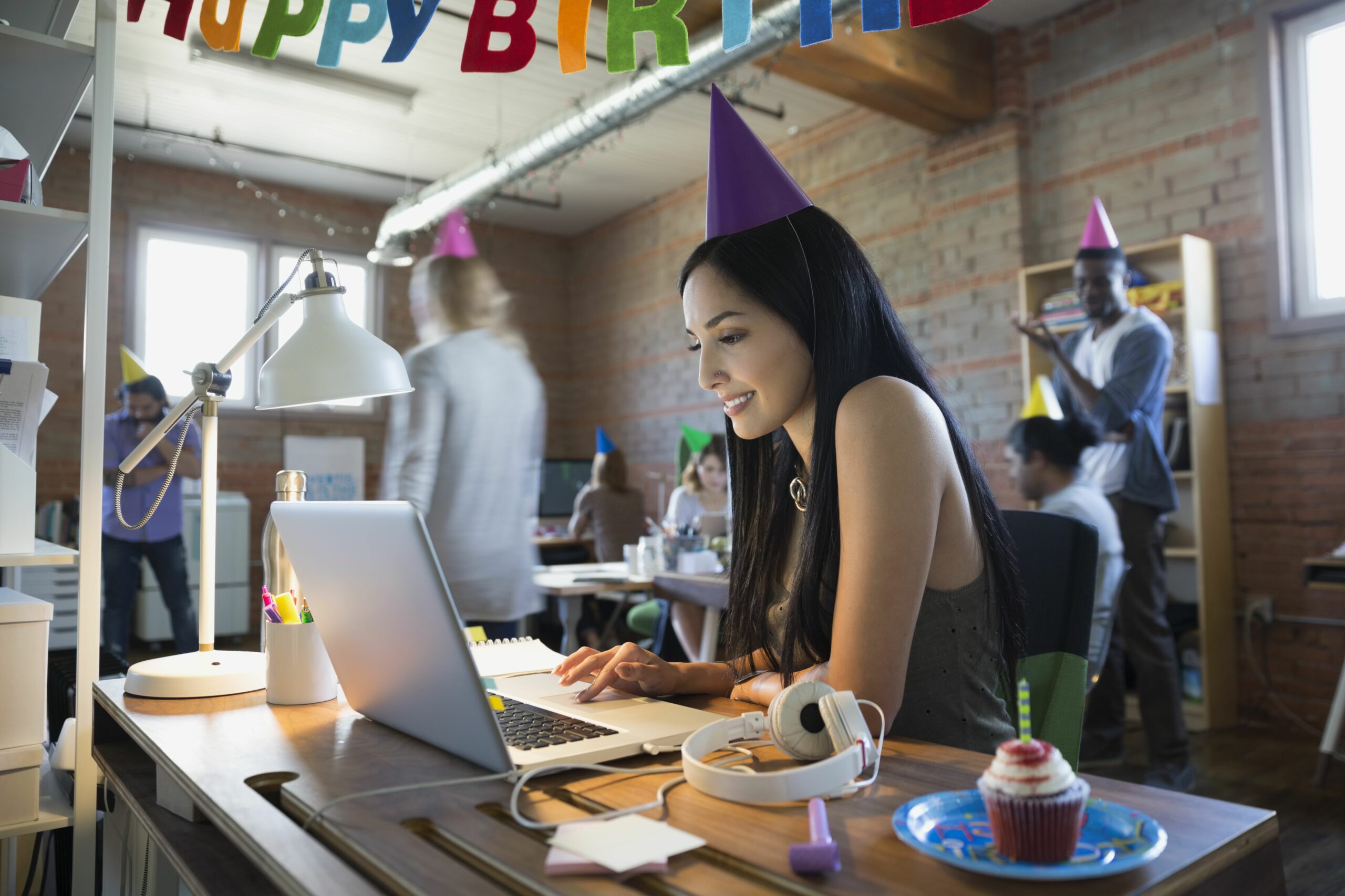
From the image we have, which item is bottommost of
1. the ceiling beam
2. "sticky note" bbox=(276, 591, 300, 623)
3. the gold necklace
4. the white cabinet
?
the white cabinet

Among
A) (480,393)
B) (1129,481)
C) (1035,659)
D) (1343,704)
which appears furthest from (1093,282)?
(1035,659)

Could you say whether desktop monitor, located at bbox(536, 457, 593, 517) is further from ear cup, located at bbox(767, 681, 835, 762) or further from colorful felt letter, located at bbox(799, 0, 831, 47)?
ear cup, located at bbox(767, 681, 835, 762)

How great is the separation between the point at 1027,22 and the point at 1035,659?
463 centimetres

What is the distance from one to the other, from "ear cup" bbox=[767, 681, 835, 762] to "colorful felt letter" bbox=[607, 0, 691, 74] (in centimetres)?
104

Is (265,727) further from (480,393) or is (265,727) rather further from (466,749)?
(480,393)

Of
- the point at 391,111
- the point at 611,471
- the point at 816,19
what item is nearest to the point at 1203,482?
the point at 611,471

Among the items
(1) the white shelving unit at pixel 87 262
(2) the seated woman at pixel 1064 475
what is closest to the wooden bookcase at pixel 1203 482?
(2) the seated woman at pixel 1064 475

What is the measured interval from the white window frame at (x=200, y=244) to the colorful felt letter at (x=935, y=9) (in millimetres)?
6023

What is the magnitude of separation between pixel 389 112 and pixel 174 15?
466 cm

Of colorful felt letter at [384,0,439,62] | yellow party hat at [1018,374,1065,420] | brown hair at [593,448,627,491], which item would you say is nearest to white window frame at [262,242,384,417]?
brown hair at [593,448,627,491]

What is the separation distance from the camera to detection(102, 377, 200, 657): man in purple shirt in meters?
4.58

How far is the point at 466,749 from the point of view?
871mm

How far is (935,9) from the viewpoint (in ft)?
4.76

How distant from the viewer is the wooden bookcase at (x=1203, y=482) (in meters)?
4.01
